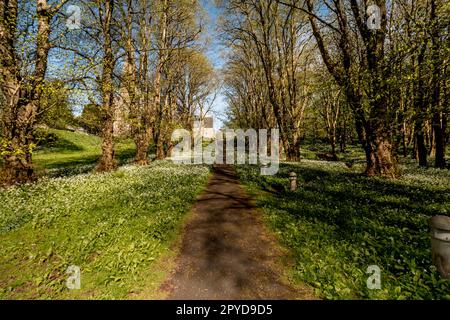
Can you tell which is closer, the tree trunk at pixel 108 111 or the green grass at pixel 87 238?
the green grass at pixel 87 238

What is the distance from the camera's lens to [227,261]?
19.7ft

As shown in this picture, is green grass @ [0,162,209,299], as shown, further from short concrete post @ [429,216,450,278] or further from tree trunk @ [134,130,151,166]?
tree trunk @ [134,130,151,166]

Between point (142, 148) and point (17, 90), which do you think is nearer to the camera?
point (17, 90)

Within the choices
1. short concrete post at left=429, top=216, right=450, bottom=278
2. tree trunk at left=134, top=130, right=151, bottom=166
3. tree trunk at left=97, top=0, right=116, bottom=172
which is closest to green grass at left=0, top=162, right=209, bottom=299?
tree trunk at left=97, top=0, right=116, bottom=172

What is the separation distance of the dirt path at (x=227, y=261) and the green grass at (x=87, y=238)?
0.59 metres

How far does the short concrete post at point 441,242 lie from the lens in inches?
177

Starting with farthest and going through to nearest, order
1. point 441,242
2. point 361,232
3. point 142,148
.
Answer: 1. point 142,148
2. point 361,232
3. point 441,242

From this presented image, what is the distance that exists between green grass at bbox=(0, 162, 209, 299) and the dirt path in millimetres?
590

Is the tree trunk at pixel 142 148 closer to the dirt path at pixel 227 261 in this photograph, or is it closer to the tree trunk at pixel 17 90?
the tree trunk at pixel 17 90

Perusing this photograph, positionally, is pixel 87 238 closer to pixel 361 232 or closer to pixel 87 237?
pixel 87 237

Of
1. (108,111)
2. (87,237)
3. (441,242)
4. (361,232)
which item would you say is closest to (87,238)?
(87,237)

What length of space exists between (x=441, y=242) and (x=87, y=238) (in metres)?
8.72

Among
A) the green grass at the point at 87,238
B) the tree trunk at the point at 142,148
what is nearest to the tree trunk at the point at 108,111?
the tree trunk at the point at 142,148
